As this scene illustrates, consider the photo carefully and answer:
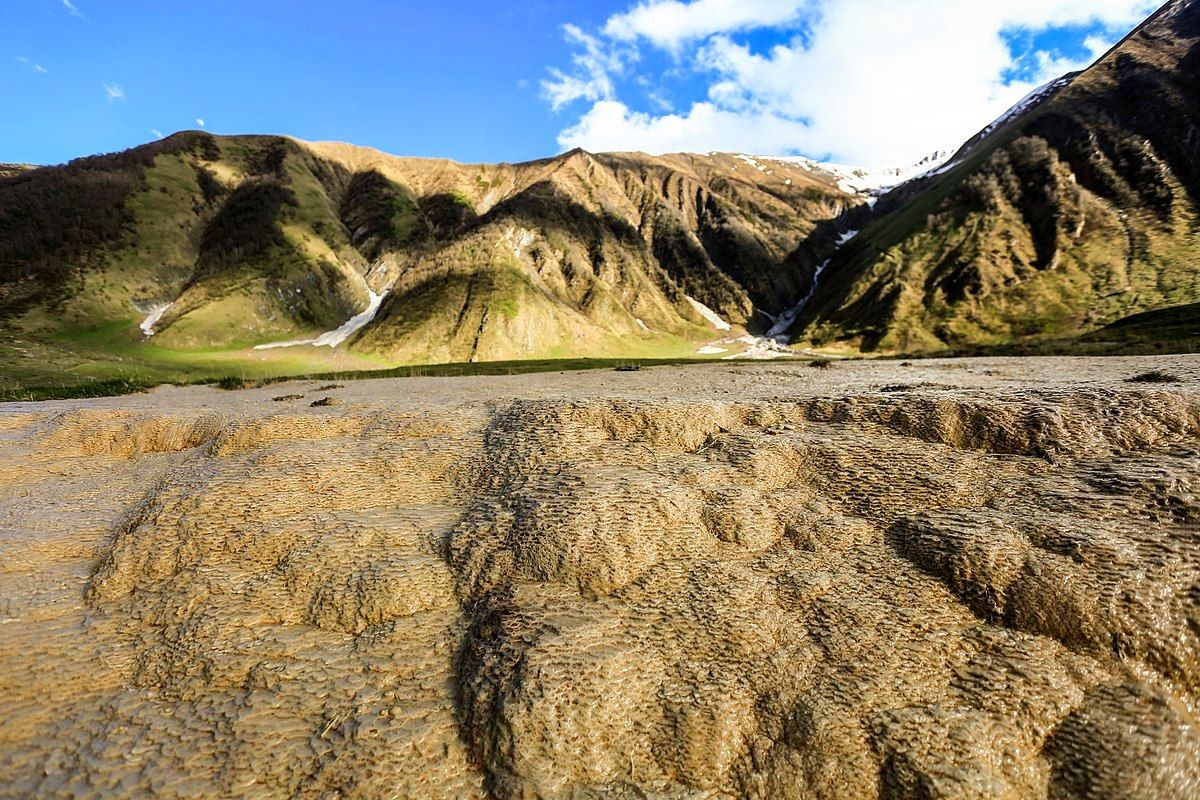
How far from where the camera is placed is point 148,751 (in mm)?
6789

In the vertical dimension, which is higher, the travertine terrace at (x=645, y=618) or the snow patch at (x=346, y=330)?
the snow patch at (x=346, y=330)

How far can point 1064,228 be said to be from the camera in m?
107

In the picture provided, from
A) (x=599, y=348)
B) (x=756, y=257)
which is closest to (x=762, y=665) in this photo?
(x=599, y=348)

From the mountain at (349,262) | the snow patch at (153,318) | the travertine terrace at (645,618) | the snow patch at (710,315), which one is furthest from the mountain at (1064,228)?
the snow patch at (153,318)

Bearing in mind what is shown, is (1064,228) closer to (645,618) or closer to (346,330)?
(645,618)

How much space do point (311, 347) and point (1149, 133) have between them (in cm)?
18177

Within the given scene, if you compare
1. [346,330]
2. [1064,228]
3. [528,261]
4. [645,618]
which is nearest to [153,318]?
[346,330]

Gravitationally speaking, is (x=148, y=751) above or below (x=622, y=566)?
below

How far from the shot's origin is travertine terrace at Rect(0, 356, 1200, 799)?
6527 millimetres

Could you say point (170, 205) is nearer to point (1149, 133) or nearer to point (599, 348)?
point (599, 348)

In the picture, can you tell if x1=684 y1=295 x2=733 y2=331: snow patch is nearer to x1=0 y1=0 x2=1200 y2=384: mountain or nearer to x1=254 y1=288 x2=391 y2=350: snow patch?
x1=0 y1=0 x2=1200 y2=384: mountain

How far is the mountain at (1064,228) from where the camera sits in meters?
96.1

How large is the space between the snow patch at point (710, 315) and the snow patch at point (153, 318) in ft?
428

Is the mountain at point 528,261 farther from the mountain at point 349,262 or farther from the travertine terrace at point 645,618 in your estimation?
the travertine terrace at point 645,618
